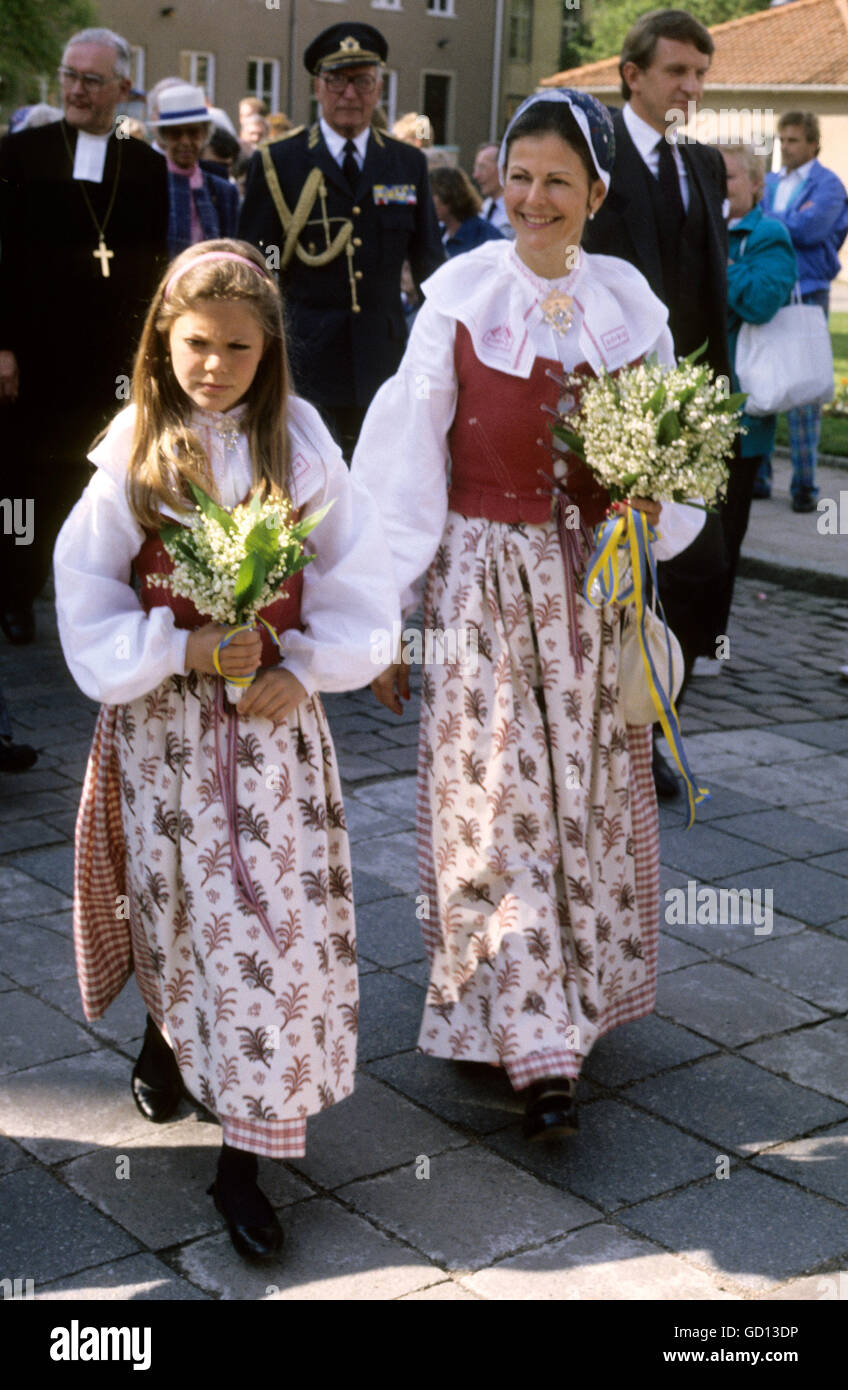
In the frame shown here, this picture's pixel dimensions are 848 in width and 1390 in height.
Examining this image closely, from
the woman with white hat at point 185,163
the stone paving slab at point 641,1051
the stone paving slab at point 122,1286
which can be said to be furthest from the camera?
the woman with white hat at point 185,163

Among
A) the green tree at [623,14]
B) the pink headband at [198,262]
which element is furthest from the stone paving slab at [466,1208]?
the green tree at [623,14]

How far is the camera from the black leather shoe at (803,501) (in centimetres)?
1137

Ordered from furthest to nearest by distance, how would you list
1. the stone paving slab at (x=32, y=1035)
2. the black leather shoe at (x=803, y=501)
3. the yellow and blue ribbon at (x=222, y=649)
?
the black leather shoe at (x=803, y=501) → the stone paving slab at (x=32, y=1035) → the yellow and blue ribbon at (x=222, y=649)

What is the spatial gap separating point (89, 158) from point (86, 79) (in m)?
0.31

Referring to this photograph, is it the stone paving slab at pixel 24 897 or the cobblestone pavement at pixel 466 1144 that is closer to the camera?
the cobblestone pavement at pixel 466 1144

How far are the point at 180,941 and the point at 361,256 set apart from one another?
14.4 feet

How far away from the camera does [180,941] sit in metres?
3.32

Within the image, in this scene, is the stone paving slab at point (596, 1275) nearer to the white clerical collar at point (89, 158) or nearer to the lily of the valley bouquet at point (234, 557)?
the lily of the valley bouquet at point (234, 557)

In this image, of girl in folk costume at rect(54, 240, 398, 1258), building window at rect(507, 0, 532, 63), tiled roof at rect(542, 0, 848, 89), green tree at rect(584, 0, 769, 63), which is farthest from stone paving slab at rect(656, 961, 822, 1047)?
green tree at rect(584, 0, 769, 63)

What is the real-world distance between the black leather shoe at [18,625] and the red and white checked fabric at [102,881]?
13.6 ft

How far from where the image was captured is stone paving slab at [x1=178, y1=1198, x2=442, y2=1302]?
3.03 meters

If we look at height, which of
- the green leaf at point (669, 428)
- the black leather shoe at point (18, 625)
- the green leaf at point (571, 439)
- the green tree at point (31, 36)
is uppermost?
the green tree at point (31, 36)
